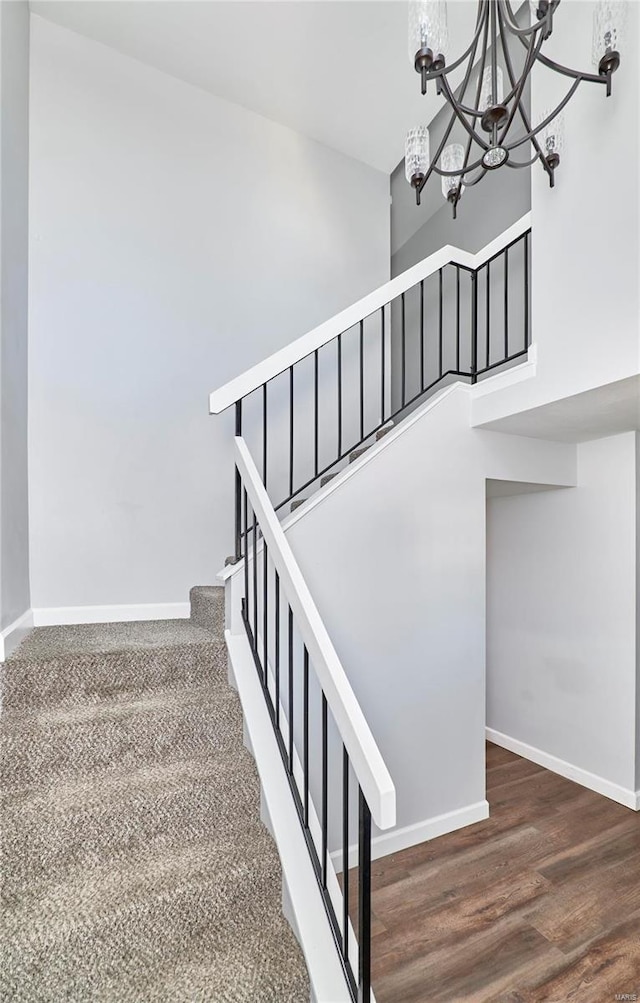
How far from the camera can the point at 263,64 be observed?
3018mm

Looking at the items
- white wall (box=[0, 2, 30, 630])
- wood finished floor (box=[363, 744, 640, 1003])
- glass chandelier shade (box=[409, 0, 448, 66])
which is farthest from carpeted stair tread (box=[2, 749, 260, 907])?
glass chandelier shade (box=[409, 0, 448, 66])

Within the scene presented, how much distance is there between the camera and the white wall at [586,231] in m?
1.81

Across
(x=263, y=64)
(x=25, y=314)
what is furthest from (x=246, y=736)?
(x=263, y=64)

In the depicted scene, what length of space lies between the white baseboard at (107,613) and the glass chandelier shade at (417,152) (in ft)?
8.06

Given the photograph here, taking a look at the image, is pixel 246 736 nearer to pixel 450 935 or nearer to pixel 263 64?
pixel 450 935

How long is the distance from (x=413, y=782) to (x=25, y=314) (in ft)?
9.99

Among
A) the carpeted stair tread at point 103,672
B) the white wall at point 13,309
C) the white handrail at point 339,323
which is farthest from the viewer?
the white wall at point 13,309

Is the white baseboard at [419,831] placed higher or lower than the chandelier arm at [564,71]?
lower

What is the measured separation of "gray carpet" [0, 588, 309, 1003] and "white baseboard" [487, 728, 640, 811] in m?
2.25

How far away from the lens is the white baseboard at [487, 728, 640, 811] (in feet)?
8.92

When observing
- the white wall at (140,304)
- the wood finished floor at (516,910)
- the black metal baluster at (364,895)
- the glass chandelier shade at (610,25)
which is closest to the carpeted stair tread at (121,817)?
the black metal baluster at (364,895)

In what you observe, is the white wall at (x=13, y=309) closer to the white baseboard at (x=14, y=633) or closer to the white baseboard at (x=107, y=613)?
the white baseboard at (x=14, y=633)

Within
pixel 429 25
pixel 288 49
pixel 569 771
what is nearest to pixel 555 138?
pixel 429 25

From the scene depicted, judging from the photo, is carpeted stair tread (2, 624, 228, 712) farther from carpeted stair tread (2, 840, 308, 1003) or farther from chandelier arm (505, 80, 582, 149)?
chandelier arm (505, 80, 582, 149)
